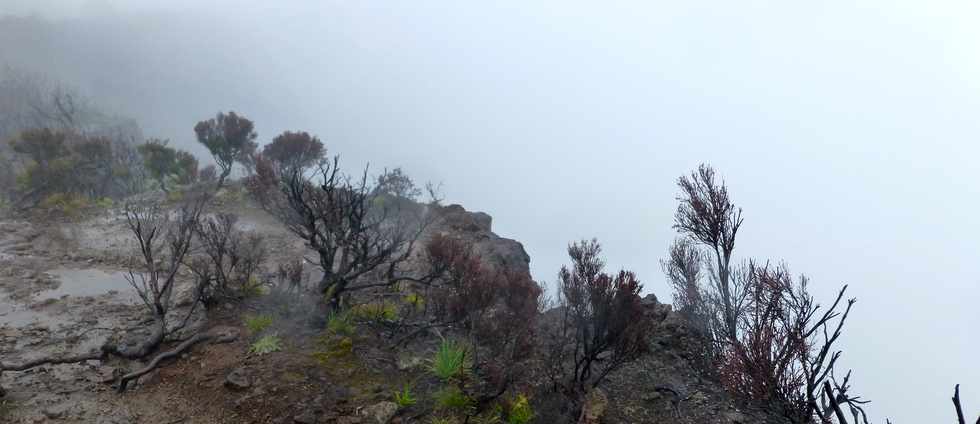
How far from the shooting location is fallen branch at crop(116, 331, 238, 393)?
23.8 feet

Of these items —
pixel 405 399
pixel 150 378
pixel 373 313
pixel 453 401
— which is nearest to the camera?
pixel 405 399

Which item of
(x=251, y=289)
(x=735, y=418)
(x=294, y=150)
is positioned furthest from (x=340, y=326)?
(x=294, y=150)

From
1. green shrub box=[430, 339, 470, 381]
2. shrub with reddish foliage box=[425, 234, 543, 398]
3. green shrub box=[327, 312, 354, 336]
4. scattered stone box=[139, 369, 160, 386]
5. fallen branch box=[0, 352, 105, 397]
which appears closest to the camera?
fallen branch box=[0, 352, 105, 397]

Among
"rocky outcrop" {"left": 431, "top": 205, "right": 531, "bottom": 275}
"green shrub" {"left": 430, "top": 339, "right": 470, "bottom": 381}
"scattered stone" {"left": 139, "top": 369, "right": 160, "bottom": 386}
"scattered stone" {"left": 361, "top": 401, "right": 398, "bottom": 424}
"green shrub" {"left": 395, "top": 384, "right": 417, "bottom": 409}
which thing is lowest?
"scattered stone" {"left": 139, "top": 369, "right": 160, "bottom": 386}

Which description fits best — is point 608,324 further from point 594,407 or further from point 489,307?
point 489,307

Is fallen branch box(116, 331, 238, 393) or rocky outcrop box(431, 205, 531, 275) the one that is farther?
rocky outcrop box(431, 205, 531, 275)

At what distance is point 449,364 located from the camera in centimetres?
790

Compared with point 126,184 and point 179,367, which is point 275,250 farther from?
point 126,184

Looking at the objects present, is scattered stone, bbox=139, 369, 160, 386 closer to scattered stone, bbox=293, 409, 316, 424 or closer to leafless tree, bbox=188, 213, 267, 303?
leafless tree, bbox=188, 213, 267, 303

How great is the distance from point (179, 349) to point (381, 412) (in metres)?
3.53

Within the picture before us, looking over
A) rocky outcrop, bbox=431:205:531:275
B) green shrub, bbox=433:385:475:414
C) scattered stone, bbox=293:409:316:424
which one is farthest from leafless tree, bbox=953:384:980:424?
rocky outcrop, bbox=431:205:531:275

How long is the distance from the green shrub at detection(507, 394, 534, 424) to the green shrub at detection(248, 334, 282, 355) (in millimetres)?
3780

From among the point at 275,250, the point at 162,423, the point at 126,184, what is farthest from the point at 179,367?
the point at 126,184

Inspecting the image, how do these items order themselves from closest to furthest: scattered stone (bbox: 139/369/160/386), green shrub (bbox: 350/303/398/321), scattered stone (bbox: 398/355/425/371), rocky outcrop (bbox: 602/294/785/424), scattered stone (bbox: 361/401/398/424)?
1. scattered stone (bbox: 361/401/398/424)
2. scattered stone (bbox: 139/369/160/386)
3. scattered stone (bbox: 398/355/425/371)
4. rocky outcrop (bbox: 602/294/785/424)
5. green shrub (bbox: 350/303/398/321)
